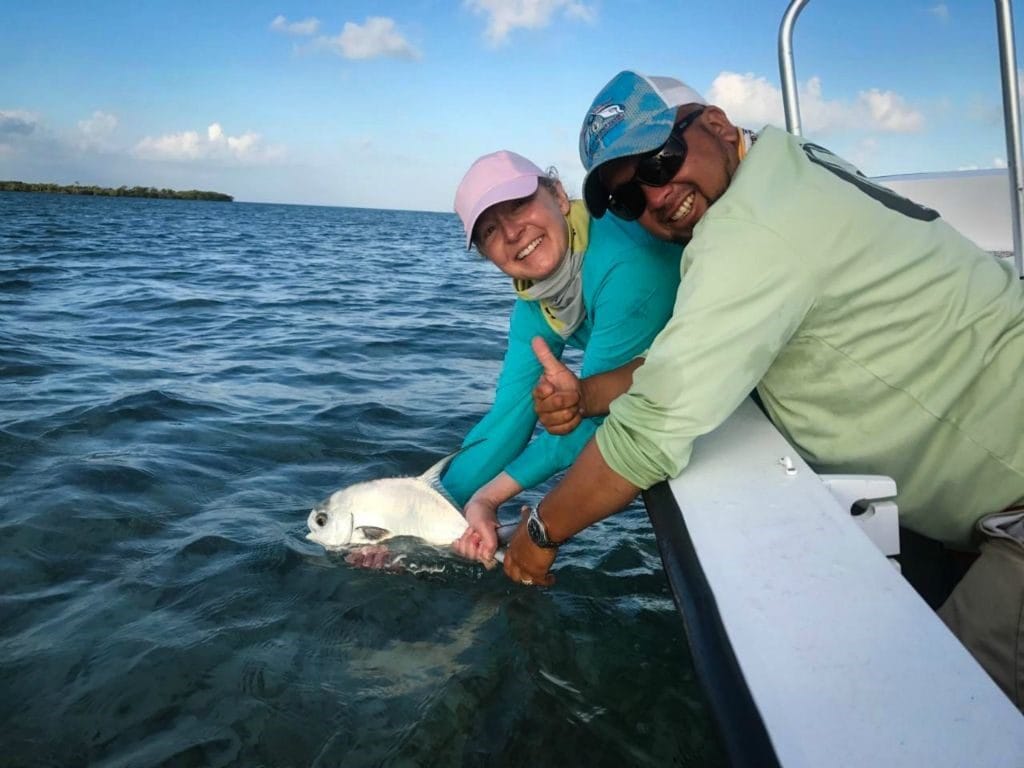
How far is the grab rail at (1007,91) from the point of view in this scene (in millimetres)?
3496

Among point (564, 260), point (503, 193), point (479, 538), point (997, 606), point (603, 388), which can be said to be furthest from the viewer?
point (479, 538)

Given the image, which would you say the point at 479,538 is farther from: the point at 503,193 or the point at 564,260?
the point at 503,193

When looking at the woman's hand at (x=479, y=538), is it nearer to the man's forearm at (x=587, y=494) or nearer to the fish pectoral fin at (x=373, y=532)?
the fish pectoral fin at (x=373, y=532)

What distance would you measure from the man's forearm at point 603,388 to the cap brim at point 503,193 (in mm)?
772

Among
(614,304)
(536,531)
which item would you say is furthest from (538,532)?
(614,304)

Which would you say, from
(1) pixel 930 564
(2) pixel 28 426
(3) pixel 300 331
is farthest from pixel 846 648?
(3) pixel 300 331

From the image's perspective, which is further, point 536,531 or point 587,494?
point 536,531

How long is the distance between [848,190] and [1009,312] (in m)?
0.55

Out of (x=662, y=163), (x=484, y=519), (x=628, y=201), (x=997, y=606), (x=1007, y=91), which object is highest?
(x=1007, y=91)

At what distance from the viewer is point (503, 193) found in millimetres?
3018

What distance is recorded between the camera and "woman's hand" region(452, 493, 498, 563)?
11.6 ft

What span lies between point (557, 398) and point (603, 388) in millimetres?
214

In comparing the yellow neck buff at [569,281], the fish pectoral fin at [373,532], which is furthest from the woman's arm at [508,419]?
the fish pectoral fin at [373,532]

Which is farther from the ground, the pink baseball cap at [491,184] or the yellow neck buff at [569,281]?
the pink baseball cap at [491,184]
